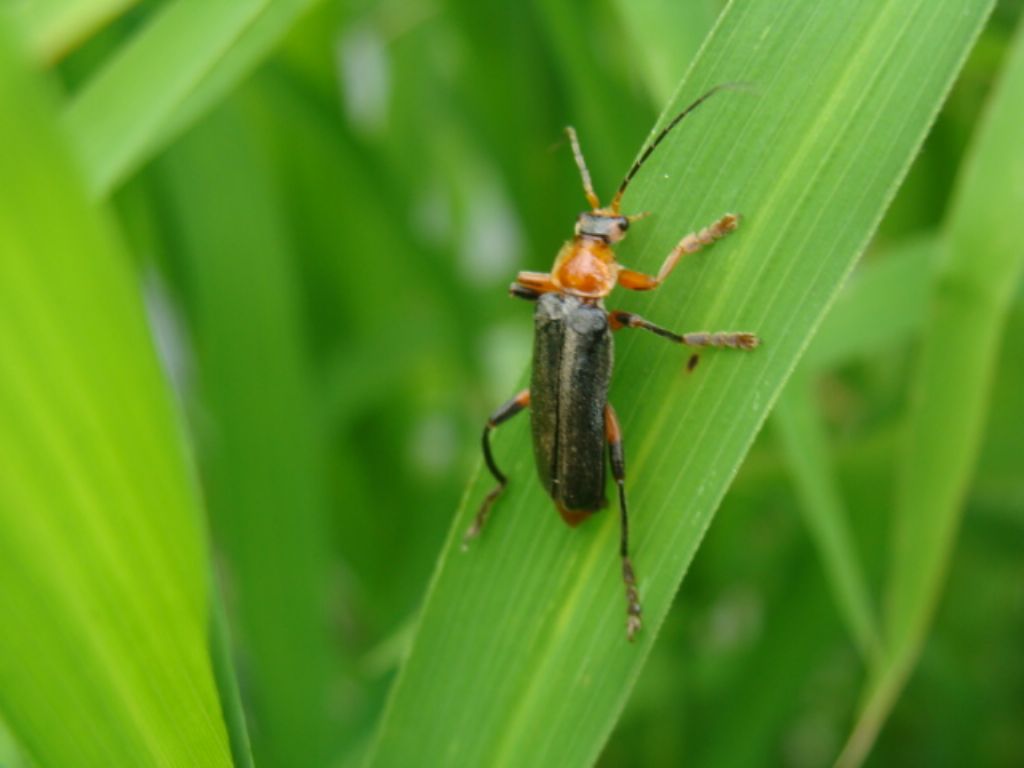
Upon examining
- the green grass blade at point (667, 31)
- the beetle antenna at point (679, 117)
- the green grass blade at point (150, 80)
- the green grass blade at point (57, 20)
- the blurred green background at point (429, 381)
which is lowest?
the blurred green background at point (429, 381)

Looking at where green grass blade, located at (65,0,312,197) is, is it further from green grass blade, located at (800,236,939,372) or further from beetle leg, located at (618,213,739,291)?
green grass blade, located at (800,236,939,372)

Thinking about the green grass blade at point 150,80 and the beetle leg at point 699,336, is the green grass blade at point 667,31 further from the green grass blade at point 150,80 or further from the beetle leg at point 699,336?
the green grass blade at point 150,80

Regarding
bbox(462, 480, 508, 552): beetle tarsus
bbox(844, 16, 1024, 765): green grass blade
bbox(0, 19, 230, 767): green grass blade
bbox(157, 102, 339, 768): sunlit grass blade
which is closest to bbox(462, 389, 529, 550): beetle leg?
bbox(462, 480, 508, 552): beetle tarsus

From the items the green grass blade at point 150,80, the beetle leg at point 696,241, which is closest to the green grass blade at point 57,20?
the green grass blade at point 150,80

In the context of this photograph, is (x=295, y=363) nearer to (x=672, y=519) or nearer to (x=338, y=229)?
(x=338, y=229)

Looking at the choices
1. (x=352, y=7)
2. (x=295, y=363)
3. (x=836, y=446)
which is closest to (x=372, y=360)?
(x=295, y=363)

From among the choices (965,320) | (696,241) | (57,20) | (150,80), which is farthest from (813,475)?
(57,20)

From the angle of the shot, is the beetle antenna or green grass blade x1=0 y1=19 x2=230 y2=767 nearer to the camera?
green grass blade x1=0 y1=19 x2=230 y2=767
